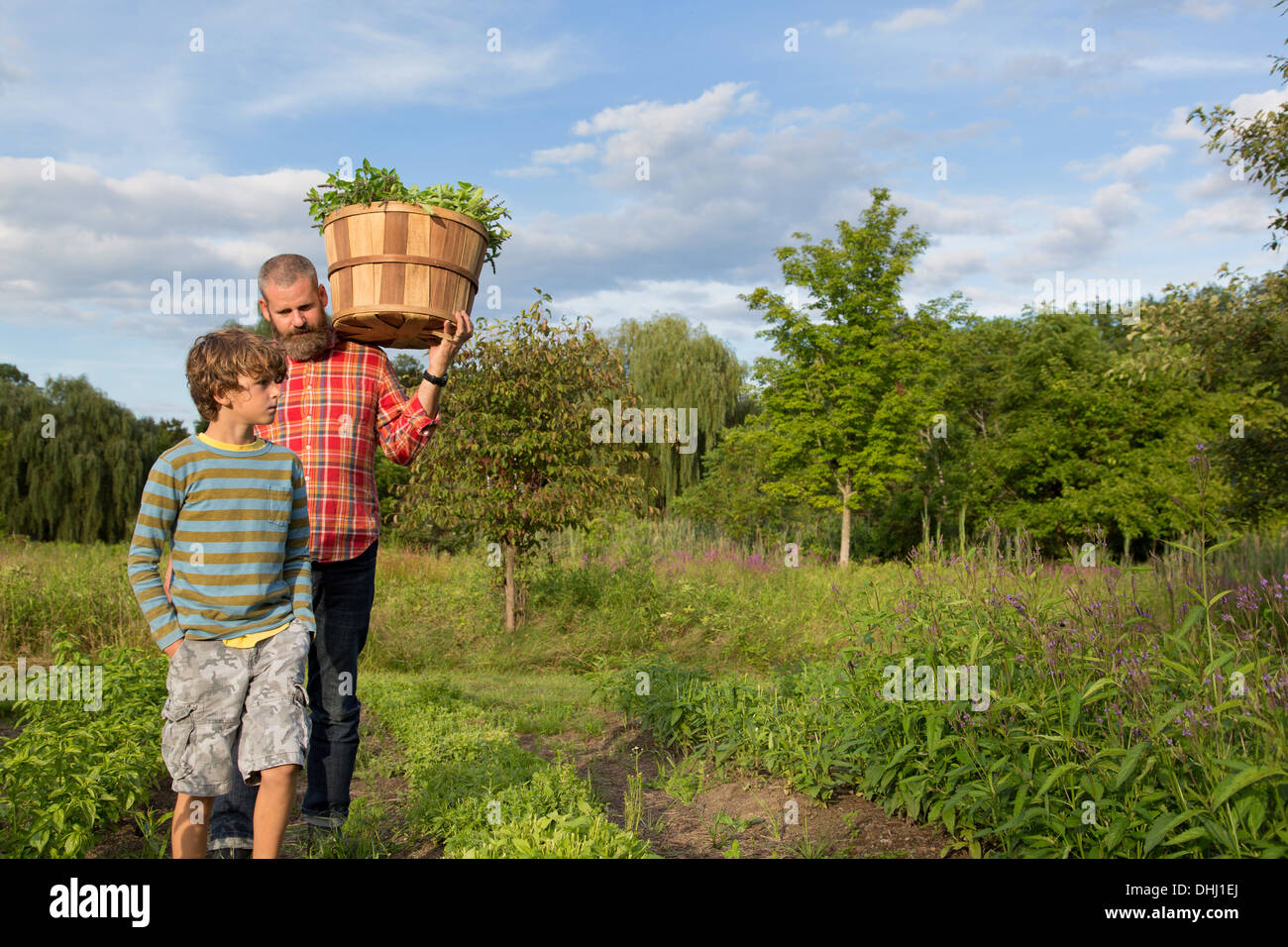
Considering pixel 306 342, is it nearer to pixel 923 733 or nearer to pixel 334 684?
pixel 334 684

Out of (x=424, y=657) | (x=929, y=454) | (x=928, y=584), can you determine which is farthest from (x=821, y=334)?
(x=928, y=584)

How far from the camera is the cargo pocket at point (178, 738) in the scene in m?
2.47

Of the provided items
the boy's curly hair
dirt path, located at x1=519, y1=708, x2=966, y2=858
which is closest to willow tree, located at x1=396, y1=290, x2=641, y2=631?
dirt path, located at x1=519, y1=708, x2=966, y2=858

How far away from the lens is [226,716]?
250 centimetres

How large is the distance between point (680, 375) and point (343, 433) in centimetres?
1937

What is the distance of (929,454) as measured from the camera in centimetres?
2112
